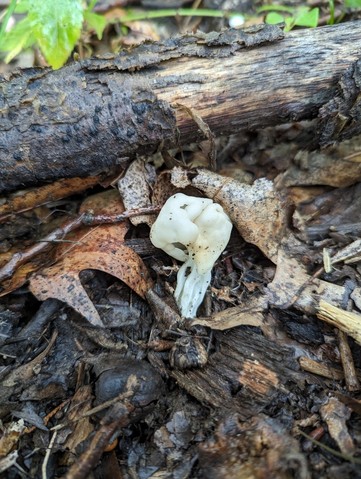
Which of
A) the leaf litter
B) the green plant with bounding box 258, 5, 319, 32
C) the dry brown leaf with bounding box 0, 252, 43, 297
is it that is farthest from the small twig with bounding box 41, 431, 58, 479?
the green plant with bounding box 258, 5, 319, 32

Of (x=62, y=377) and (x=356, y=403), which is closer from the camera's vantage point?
(x=356, y=403)

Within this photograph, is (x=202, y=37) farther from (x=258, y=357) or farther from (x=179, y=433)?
(x=179, y=433)

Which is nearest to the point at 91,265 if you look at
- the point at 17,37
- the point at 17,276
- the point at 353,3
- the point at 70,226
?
the point at 70,226

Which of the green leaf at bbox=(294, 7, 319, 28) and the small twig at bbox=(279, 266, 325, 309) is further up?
the green leaf at bbox=(294, 7, 319, 28)

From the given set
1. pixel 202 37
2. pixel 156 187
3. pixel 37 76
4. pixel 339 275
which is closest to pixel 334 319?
pixel 339 275

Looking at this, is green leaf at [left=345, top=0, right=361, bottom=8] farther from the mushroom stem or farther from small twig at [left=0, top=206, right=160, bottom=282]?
the mushroom stem

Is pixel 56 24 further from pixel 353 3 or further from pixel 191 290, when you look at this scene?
pixel 353 3
